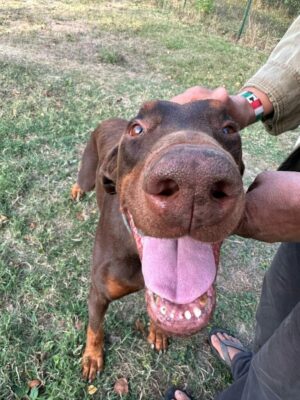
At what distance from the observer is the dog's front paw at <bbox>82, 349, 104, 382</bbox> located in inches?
115

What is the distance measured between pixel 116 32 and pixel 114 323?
305 inches

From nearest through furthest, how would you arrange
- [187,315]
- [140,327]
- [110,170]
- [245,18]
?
[187,315]
[110,170]
[140,327]
[245,18]

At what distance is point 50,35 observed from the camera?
8.33 metres

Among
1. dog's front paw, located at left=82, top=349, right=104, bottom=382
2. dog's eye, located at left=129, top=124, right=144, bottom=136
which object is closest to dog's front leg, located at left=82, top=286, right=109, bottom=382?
dog's front paw, located at left=82, top=349, right=104, bottom=382

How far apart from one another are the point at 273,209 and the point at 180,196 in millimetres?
455

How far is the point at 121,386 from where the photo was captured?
2.97 meters

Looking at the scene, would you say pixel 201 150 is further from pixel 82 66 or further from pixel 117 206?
pixel 82 66

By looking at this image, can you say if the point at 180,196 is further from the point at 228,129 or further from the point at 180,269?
the point at 228,129

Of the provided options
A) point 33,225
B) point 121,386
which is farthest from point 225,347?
point 33,225

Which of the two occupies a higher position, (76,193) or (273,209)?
(273,209)

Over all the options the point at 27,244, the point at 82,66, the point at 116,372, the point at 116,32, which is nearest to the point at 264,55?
the point at 116,32

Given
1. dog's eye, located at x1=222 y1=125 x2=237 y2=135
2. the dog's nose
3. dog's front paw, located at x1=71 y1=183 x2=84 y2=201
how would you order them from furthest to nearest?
dog's front paw, located at x1=71 y1=183 x2=84 y2=201
dog's eye, located at x1=222 y1=125 x2=237 y2=135
the dog's nose

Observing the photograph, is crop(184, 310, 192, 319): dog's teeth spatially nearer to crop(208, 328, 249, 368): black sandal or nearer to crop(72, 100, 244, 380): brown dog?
crop(72, 100, 244, 380): brown dog

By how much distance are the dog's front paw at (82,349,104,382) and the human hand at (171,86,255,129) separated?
1858mm
